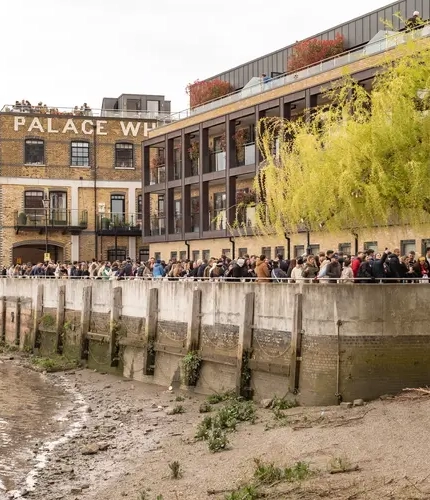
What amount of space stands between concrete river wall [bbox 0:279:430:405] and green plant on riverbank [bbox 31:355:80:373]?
1.80m

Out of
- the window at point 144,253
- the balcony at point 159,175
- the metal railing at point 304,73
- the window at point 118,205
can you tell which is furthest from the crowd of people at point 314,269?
the window at point 118,205

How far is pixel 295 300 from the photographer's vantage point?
2238cm

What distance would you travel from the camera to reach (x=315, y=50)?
1705 inches

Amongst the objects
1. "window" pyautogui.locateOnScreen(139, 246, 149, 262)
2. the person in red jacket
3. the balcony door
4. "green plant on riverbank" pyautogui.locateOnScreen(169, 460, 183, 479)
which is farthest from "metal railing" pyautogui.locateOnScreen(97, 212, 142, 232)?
"green plant on riverbank" pyautogui.locateOnScreen(169, 460, 183, 479)

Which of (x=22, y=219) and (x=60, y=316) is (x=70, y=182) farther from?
(x=60, y=316)

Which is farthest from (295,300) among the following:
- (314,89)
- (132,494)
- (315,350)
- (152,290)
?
(314,89)

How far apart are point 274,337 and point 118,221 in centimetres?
3994

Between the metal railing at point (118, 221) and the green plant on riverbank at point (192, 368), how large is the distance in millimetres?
35734

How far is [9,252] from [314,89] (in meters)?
28.0

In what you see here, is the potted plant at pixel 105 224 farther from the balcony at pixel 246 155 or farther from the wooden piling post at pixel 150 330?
the wooden piling post at pixel 150 330

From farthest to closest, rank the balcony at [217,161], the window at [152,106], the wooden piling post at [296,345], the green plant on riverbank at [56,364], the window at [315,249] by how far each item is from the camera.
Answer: the window at [152,106], the balcony at [217,161], the window at [315,249], the green plant on riverbank at [56,364], the wooden piling post at [296,345]

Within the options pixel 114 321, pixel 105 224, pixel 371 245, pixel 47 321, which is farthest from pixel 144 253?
pixel 371 245

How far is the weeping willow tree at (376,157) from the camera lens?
2406 centimetres

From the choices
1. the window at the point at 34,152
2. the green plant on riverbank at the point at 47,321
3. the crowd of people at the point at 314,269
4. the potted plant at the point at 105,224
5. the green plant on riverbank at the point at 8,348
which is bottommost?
the green plant on riverbank at the point at 8,348
